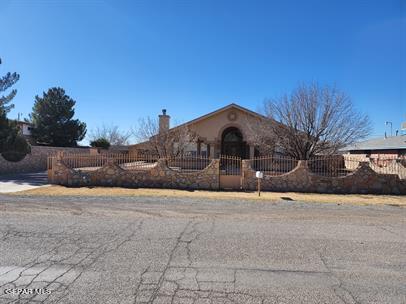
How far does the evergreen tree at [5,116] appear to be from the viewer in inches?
889

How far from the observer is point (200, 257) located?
16.2ft

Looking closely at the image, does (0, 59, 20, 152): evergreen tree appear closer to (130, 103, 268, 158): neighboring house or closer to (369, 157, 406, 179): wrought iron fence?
(130, 103, 268, 158): neighboring house

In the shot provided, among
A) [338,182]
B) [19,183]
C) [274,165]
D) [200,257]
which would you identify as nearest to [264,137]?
[274,165]

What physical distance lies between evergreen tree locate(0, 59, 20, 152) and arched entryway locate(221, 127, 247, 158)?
17.8 metres

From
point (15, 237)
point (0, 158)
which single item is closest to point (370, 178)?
point (15, 237)

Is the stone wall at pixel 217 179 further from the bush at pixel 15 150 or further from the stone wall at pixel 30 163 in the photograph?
the bush at pixel 15 150

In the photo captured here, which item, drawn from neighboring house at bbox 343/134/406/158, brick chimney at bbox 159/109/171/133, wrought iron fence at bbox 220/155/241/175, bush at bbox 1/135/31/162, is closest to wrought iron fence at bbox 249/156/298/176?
wrought iron fence at bbox 220/155/241/175

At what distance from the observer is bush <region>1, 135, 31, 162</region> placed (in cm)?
2262

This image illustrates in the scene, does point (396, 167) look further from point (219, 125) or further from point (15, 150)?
point (15, 150)

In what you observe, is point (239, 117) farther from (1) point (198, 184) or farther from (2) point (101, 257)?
(2) point (101, 257)

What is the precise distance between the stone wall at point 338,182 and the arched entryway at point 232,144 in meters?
11.9

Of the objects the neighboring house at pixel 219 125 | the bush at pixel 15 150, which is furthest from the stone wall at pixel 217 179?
the bush at pixel 15 150

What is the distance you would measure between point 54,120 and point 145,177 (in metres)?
26.4

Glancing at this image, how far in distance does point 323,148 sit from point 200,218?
45.9ft
